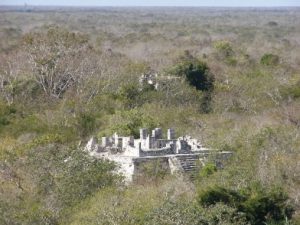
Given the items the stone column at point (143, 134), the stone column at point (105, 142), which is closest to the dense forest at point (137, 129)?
the stone column at point (105, 142)

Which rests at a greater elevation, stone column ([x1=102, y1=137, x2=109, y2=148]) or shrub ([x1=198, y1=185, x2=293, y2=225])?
shrub ([x1=198, y1=185, x2=293, y2=225])

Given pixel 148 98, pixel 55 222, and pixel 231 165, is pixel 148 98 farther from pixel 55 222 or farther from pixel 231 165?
pixel 55 222

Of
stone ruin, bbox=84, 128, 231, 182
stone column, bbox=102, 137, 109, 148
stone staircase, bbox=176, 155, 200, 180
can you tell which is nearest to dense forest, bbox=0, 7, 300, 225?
stone staircase, bbox=176, 155, 200, 180

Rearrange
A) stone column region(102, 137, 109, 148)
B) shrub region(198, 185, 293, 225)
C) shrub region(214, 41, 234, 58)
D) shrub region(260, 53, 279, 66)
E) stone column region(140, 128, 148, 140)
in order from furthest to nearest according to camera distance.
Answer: shrub region(214, 41, 234, 58) < shrub region(260, 53, 279, 66) < stone column region(140, 128, 148, 140) < stone column region(102, 137, 109, 148) < shrub region(198, 185, 293, 225)

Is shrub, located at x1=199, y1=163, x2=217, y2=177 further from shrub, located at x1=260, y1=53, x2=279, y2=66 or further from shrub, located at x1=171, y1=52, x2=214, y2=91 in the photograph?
shrub, located at x1=260, y1=53, x2=279, y2=66

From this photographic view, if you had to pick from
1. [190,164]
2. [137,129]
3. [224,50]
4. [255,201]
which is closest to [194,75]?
[137,129]

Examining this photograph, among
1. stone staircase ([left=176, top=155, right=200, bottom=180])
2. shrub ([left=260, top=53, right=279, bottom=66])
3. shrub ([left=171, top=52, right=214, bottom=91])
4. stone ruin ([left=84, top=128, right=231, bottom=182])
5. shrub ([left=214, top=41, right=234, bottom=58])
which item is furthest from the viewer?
shrub ([left=214, top=41, right=234, bottom=58])

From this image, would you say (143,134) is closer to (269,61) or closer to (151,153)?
(151,153)

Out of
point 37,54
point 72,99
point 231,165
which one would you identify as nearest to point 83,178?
point 231,165
